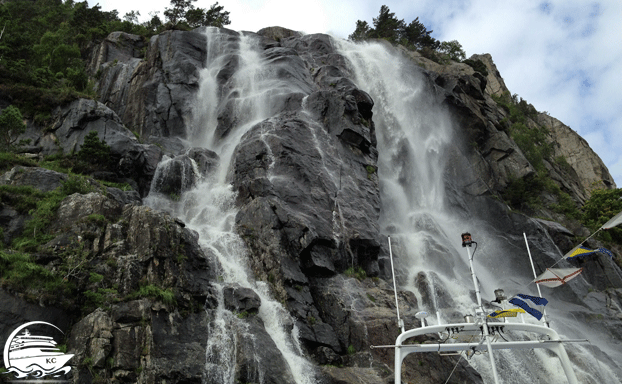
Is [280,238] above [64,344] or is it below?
above

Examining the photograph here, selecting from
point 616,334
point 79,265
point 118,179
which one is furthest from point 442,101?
point 79,265

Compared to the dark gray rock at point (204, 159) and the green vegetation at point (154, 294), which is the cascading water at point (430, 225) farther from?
the green vegetation at point (154, 294)

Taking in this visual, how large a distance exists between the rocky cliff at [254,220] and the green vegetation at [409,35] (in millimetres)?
10814

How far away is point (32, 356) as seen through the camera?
1289 centimetres

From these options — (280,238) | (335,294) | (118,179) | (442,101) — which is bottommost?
(335,294)

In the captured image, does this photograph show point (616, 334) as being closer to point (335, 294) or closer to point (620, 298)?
point (620, 298)

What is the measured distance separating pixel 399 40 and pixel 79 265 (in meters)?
52.9

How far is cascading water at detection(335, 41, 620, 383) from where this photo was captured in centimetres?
2216

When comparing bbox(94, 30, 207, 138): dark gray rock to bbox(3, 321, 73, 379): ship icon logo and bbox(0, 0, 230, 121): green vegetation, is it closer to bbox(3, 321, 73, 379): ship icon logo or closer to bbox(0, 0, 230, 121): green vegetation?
bbox(0, 0, 230, 121): green vegetation

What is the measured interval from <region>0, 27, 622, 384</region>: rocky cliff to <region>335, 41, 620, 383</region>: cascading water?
282 millimetres

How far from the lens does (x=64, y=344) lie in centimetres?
1388

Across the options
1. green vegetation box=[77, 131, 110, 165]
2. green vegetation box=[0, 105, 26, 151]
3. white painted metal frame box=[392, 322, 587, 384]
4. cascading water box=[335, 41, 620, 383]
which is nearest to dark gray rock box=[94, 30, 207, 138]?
green vegetation box=[77, 131, 110, 165]

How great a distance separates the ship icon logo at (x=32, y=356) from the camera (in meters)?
12.5

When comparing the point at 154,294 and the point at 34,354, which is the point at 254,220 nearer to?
the point at 154,294
